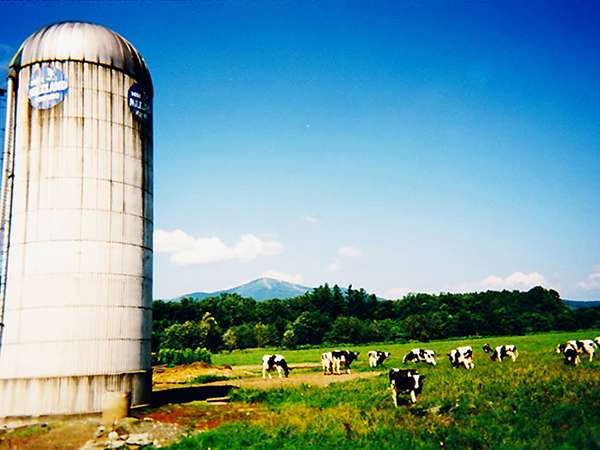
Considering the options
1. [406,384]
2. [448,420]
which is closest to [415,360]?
[406,384]

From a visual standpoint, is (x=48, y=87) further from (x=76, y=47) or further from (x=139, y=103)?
(x=139, y=103)

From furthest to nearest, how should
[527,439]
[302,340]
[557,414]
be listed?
1. [302,340]
2. [557,414]
3. [527,439]

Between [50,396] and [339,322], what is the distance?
7173 cm

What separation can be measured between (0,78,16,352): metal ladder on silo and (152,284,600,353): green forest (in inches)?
2121

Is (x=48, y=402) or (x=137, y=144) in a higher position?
(x=137, y=144)

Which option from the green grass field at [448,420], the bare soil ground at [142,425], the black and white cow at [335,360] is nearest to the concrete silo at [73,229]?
the bare soil ground at [142,425]

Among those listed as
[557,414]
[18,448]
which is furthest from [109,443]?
[557,414]

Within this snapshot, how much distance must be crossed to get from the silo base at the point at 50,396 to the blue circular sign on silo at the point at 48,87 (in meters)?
10.9

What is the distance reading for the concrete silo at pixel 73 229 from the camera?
17.9m

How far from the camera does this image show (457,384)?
17844 mm

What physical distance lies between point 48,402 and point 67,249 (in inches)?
223

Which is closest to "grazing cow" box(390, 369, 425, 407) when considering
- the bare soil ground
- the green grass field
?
the green grass field

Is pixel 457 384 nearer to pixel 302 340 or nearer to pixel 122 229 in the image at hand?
pixel 122 229

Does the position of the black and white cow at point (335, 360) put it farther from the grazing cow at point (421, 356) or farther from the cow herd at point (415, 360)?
the grazing cow at point (421, 356)
